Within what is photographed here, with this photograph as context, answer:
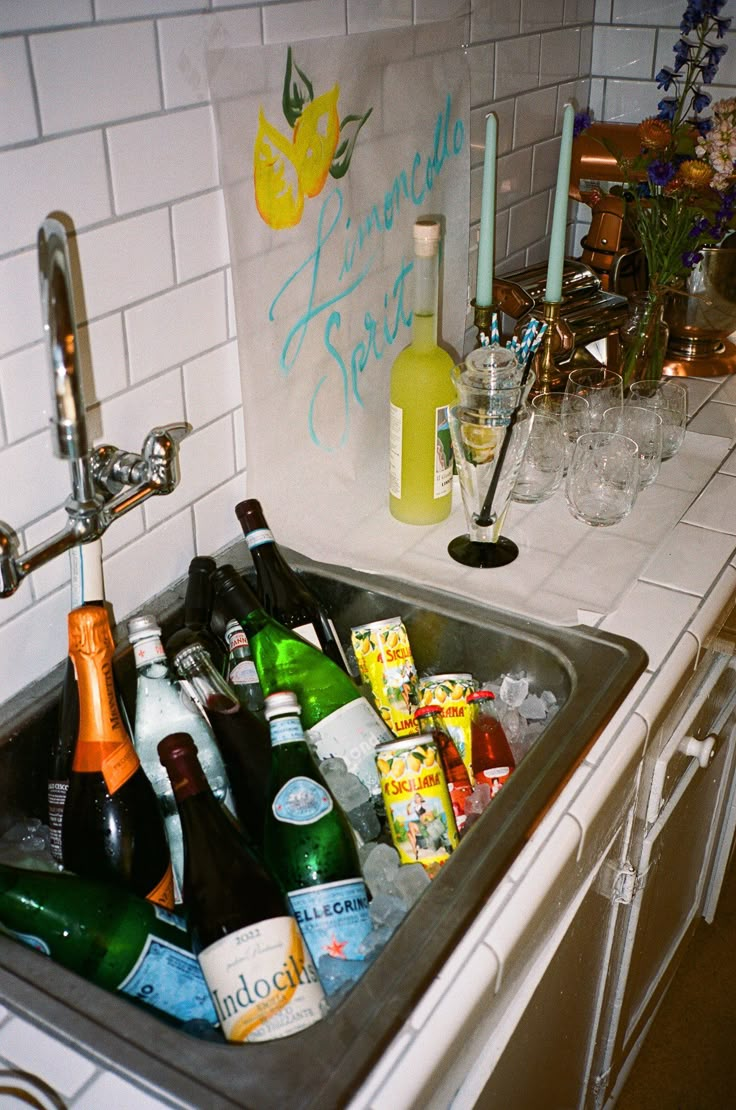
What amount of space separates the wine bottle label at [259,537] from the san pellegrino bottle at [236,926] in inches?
12.1

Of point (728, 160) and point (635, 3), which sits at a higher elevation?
point (635, 3)

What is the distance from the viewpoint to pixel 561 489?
4.59 feet

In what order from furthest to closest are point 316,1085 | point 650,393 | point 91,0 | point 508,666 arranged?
point 650,393, point 508,666, point 91,0, point 316,1085

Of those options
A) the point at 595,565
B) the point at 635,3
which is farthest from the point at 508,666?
the point at 635,3

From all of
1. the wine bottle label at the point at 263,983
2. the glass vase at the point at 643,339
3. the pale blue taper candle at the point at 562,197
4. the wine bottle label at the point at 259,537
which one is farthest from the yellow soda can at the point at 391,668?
the glass vase at the point at 643,339

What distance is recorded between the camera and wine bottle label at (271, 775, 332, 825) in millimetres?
879

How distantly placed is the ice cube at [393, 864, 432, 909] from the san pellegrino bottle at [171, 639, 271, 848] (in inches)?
7.0

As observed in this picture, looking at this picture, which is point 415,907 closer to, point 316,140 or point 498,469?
point 498,469

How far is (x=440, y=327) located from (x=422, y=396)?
0.99 ft

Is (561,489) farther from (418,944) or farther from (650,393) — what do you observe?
(418,944)

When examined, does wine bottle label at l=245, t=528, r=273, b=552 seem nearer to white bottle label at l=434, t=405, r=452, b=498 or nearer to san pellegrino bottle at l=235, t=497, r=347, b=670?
san pellegrino bottle at l=235, t=497, r=347, b=670

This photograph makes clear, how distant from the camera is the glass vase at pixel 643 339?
4.98 feet

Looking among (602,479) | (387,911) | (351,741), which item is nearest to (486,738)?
(351,741)

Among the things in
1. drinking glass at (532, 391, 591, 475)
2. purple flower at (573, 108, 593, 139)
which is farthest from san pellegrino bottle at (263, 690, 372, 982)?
purple flower at (573, 108, 593, 139)
